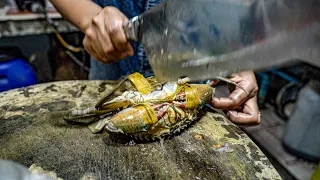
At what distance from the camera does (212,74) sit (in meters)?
0.68

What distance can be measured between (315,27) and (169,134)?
2.14ft

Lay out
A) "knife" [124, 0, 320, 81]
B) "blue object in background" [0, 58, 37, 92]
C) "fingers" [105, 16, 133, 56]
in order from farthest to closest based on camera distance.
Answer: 1. "blue object in background" [0, 58, 37, 92]
2. "fingers" [105, 16, 133, 56]
3. "knife" [124, 0, 320, 81]

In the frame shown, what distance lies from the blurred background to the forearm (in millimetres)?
1056

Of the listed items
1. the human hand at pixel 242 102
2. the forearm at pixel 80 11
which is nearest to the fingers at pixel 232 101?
the human hand at pixel 242 102

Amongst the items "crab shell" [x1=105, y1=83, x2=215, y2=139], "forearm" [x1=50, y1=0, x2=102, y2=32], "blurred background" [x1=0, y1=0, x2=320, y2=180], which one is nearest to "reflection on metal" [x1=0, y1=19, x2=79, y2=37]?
"blurred background" [x1=0, y1=0, x2=320, y2=180]

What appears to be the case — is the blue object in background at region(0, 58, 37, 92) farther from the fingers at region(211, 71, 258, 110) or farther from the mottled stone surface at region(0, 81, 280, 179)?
the fingers at region(211, 71, 258, 110)

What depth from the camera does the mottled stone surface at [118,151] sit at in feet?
2.82

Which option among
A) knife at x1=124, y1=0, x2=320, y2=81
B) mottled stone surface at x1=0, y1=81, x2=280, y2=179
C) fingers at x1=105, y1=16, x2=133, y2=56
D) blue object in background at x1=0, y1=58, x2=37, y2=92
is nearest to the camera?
knife at x1=124, y1=0, x2=320, y2=81

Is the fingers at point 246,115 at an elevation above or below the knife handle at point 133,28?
below

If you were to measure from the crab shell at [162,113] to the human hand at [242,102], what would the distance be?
0.26 feet

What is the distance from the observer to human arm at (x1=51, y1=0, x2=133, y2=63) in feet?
3.24

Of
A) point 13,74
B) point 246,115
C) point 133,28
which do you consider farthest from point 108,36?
point 13,74

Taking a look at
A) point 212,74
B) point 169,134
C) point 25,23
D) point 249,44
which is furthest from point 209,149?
point 25,23

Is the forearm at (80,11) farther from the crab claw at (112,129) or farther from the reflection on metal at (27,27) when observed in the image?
the reflection on metal at (27,27)
